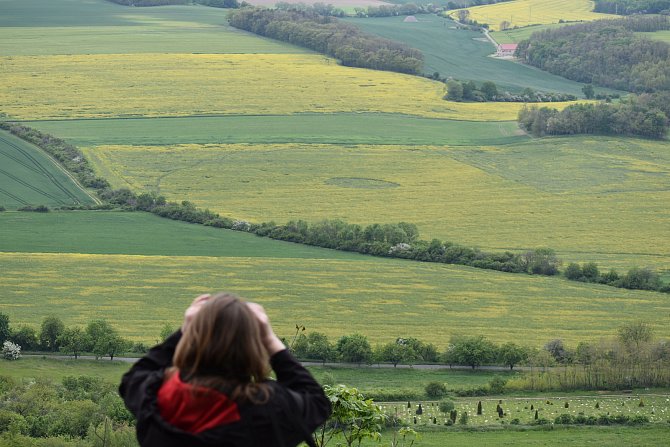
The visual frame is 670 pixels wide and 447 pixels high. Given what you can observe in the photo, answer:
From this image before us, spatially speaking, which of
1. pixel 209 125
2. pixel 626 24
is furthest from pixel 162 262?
pixel 626 24

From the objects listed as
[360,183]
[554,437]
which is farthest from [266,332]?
[360,183]

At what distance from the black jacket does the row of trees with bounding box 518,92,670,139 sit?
88.3 meters

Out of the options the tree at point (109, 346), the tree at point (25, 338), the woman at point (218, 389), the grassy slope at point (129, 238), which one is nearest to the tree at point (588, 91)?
the grassy slope at point (129, 238)

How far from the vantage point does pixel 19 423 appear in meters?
34.5

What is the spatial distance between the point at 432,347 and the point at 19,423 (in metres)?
18.3

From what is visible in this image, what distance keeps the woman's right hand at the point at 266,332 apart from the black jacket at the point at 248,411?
72 millimetres

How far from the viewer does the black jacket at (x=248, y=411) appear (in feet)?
18.1

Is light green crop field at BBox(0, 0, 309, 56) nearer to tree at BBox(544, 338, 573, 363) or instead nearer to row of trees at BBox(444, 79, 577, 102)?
row of trees at BBox(444, 79, 577, 102)

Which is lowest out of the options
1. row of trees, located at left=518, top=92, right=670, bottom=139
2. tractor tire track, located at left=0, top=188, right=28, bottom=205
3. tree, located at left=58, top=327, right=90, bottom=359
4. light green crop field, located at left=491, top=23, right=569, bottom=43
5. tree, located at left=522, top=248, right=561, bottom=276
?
tree, located at left=58, top=327, right=90, bottom=359

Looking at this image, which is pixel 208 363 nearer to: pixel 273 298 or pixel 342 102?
pixel 273 298

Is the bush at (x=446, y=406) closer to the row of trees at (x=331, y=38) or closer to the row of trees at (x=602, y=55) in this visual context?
the row of trees at (x=602, y=55)

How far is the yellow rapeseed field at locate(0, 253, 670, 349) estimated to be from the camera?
4984cm

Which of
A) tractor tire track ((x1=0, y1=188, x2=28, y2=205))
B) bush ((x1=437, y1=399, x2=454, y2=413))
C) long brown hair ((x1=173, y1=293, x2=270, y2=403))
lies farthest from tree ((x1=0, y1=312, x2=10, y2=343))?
long brown hair ((x1=173, y1=293, x2=270, y2=403))

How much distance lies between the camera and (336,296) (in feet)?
175
